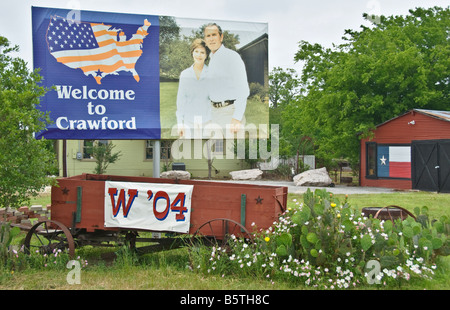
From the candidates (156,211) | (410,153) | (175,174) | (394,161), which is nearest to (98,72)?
(156,211)

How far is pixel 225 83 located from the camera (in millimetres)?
9797

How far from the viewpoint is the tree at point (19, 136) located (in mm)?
7141

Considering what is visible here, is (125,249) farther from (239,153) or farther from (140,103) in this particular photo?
(239,153)

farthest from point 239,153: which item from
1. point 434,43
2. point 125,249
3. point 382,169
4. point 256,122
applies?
point 125,249

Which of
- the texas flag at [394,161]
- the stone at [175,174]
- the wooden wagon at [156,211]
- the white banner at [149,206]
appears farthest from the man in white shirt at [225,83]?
the stone at [175,174]

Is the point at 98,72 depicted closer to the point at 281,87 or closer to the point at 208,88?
the point at 208,88

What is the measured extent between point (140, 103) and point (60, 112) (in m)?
1.47

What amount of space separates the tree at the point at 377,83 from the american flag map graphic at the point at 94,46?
16.6 m

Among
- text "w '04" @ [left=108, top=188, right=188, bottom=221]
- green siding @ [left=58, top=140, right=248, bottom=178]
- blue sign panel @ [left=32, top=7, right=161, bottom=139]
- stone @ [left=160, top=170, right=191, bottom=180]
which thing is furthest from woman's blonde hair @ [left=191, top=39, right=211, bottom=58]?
green siding @ [left=58, top=140, right=248, bottom=178]

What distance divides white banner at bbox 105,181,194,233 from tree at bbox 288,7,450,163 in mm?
18217

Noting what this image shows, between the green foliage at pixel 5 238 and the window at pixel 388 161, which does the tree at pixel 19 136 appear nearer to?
the green foliage at pixel 5 238

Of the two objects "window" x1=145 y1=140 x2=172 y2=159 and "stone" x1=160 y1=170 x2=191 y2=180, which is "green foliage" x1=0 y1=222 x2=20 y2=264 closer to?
"stone" x1=160 y1=170 x2=191 y2=180

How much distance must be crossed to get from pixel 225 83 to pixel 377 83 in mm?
17273

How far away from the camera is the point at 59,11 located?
29.2ft
